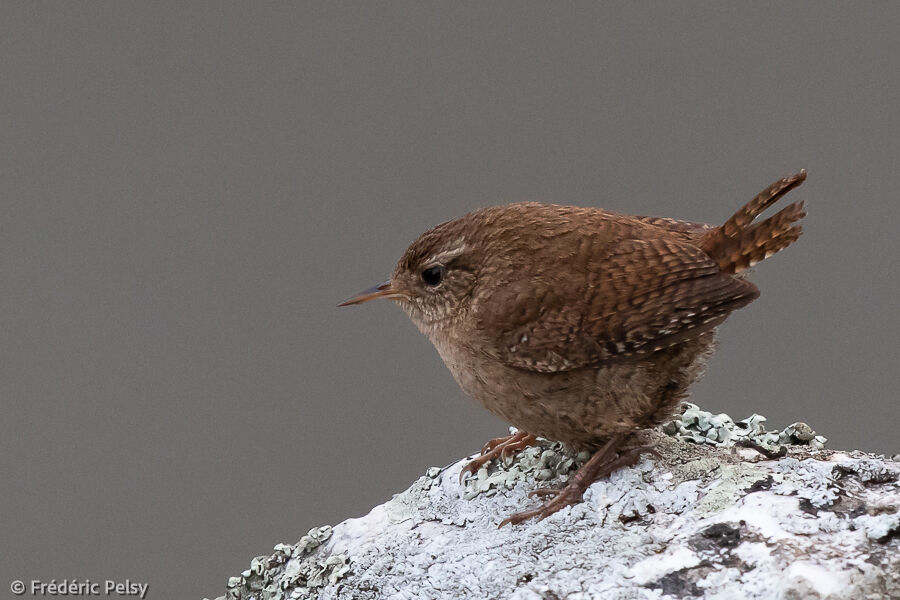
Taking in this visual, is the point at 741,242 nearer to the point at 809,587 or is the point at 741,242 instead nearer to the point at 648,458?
the point at 648,458

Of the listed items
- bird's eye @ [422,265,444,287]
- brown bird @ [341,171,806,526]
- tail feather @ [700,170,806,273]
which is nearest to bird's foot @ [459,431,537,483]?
brown bird @ [341,171,806,526]

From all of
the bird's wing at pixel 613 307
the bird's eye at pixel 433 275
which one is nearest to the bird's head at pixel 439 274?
the bird's eye at pixel 433 275

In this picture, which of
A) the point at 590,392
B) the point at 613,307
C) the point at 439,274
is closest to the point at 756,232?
the point at 613,307

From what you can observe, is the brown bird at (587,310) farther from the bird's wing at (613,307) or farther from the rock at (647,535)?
the rock at (647,535)

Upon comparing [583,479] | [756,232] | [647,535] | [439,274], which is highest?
[439,274]

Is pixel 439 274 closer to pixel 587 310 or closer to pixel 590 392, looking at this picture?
pixel 587 310

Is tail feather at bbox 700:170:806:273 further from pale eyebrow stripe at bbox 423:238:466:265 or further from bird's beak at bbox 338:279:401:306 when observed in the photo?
bird's beak at bbox 338:279:401:306
